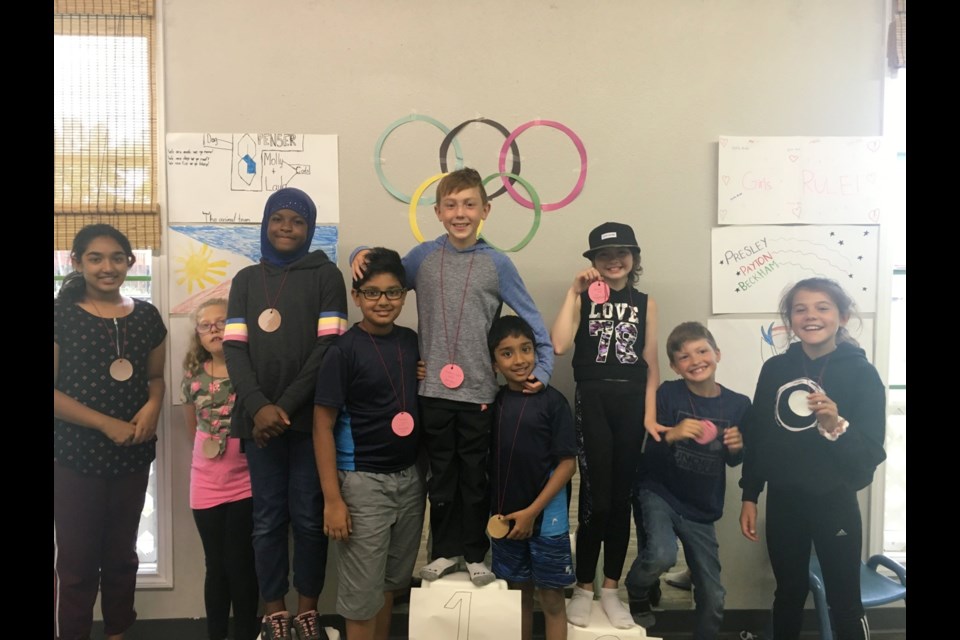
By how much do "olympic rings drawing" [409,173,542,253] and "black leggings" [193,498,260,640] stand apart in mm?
1221

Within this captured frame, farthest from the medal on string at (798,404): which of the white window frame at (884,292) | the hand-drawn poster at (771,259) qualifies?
the white window frame at (884,292)

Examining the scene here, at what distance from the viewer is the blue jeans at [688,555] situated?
2090mm

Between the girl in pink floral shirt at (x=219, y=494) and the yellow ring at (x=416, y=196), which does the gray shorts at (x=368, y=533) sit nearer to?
the girl in pink floral shirt at (x=219, y=494)

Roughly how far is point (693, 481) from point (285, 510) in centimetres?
147

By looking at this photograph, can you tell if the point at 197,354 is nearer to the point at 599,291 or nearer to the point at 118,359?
the point at 118,359

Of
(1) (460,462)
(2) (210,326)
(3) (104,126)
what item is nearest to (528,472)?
(1) (460,462)

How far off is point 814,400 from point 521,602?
1.32 metres

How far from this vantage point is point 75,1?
2.27 meters

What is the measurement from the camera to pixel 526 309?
198 cm

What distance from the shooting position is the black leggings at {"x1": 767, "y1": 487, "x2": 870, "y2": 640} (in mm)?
2092

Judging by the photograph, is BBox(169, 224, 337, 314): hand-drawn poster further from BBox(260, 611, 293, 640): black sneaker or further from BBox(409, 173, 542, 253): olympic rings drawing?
BBox(260, 611, 293, 640): black sneaker

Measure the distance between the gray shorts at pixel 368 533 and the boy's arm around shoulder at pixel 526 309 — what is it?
0.59 metres
